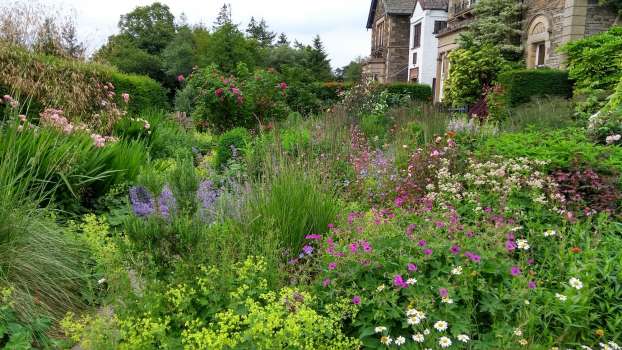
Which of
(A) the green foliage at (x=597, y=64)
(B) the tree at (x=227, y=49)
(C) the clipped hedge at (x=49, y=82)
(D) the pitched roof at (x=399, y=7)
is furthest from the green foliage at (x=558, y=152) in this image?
(D) the pitched roof at (x=399, y=7)

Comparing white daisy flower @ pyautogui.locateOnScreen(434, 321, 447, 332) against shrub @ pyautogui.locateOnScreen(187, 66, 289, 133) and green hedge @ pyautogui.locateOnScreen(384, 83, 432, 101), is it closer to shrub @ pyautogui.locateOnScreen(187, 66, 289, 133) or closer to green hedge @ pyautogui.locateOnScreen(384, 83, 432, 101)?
shrub @ pyautogui.locateOnScreen(187, 66, 289, 133)

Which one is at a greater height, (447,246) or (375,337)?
(447,246)

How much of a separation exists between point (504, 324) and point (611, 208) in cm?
192

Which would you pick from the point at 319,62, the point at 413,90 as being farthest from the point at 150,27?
the point at 413,90

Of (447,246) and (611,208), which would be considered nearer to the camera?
(447,246)

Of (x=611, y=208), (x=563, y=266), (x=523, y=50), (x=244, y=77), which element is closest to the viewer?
(x=563, y=266)

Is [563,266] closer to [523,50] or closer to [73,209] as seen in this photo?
[73,209]

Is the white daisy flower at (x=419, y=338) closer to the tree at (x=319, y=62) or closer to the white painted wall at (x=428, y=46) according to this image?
the white painted wall at (x=428, y=46)

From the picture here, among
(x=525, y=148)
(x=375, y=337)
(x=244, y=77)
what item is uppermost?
(x=244, y=77)

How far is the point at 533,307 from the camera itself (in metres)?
2.32

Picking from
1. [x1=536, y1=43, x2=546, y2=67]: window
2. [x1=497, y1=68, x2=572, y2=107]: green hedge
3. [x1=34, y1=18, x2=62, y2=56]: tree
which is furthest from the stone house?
[x1=34, y1=18, x2=62, y2=56]: tree

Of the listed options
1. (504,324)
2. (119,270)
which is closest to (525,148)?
(504,324)

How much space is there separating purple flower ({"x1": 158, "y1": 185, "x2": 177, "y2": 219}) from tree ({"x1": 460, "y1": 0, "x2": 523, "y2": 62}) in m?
15.8

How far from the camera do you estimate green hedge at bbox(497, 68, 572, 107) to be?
12.4m
